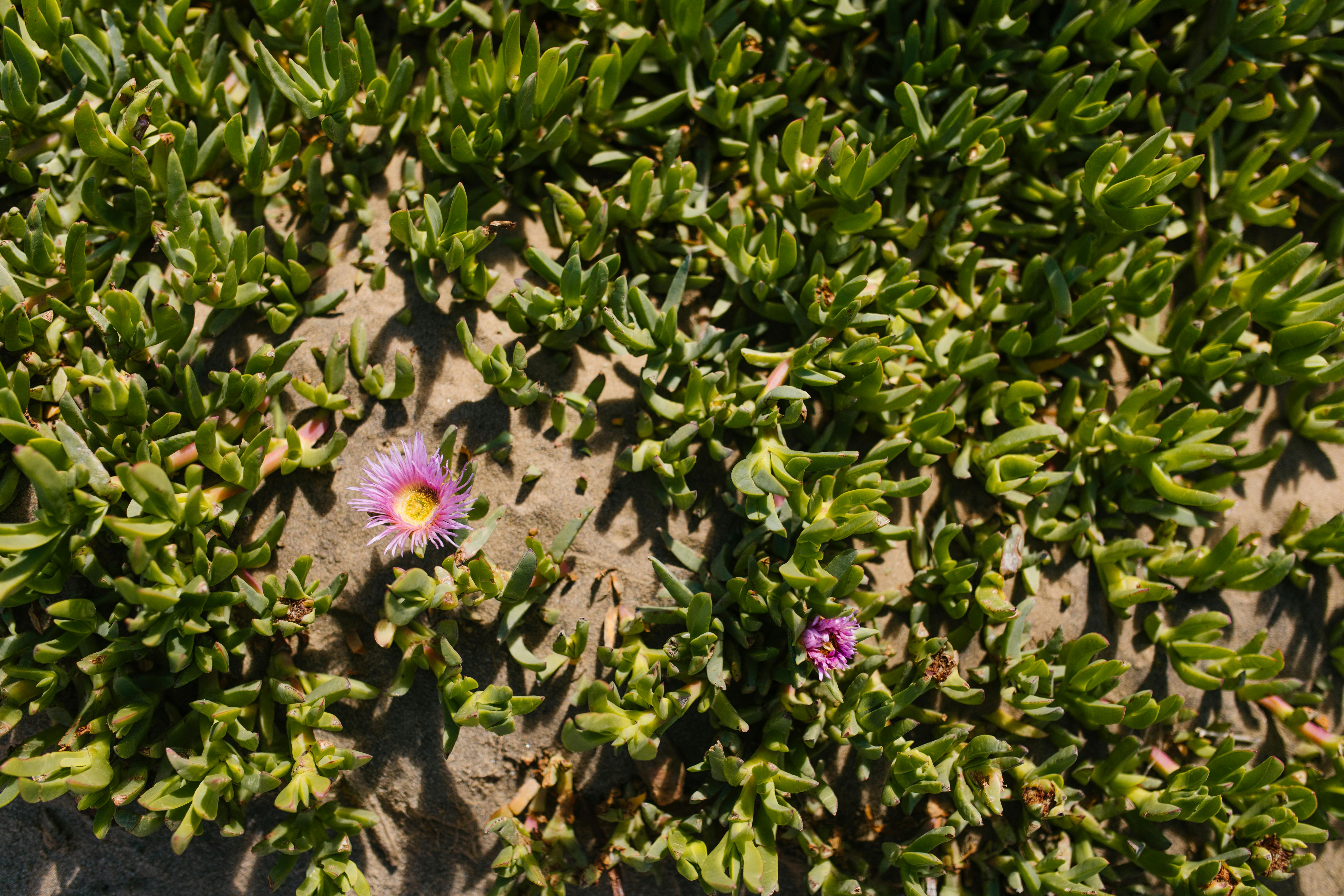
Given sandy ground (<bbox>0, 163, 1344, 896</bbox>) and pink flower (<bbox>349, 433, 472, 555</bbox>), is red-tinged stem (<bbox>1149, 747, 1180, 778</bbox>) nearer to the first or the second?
sandy ground (<bbox>0, 163, 1344, 896</bbox>)

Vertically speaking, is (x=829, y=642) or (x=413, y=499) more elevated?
(x=413, y=499)

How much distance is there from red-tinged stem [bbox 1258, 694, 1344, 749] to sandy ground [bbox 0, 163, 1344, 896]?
530 mm

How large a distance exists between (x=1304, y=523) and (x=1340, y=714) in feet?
1.38

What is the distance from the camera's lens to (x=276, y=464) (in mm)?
1601

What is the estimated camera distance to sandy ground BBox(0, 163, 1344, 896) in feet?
5.32

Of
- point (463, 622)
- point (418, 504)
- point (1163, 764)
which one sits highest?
point (418, 504)

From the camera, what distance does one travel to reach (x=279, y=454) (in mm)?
1598

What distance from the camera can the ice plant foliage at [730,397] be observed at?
1.52 metres

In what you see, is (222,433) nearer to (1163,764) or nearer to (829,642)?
(829,642)

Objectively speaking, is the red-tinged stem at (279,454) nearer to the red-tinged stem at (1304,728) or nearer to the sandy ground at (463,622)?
the sandy ground at (463,622)

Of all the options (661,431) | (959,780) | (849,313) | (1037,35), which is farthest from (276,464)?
(1037,35)

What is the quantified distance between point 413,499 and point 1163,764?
157 cm

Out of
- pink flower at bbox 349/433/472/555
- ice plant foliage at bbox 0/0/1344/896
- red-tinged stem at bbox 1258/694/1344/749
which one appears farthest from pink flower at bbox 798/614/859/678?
red-tinged stem at bbox 1258/694/1344/749

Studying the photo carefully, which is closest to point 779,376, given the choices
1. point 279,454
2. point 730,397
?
point 730,397
